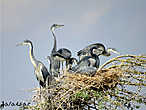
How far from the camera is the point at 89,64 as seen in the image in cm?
153

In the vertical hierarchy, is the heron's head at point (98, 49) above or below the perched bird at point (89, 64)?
above

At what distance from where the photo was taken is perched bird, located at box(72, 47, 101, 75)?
141 centimetres

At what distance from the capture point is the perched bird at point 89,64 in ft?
4.63

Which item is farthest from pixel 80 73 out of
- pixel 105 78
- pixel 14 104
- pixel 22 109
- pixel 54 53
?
pixel 54 53

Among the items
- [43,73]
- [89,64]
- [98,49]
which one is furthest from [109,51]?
[43,73]

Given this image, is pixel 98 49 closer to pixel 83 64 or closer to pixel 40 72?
pixel 83 64

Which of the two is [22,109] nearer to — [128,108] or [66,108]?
[66,108]

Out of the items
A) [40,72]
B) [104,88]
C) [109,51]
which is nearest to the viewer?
[104,88]

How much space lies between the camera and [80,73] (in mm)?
1433

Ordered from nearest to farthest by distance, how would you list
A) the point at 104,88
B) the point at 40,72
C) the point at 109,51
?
the point at 104,88, the point at 109,51, the point at 40,72

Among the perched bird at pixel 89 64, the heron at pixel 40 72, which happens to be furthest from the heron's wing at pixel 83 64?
the heron at pixel 40 72

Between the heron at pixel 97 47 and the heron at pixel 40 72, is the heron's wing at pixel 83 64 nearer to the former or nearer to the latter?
the heron at pixel 97 47

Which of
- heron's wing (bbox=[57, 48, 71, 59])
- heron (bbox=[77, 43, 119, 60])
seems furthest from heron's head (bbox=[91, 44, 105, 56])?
heron's wing (bbox=[57, 48, 71, 59])

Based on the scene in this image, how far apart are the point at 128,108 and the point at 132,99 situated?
0.04m
